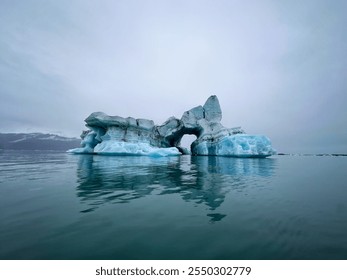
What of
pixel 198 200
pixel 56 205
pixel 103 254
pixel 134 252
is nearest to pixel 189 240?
pixel 134 252

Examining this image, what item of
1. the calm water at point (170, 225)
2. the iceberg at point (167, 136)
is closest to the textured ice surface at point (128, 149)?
the iceberg at point (167, 136)

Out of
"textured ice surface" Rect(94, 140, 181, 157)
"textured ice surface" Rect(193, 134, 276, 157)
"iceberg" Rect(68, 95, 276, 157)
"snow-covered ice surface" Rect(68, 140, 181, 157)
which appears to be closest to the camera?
"textured ice surface" Rect(193, 134, 276, 157)

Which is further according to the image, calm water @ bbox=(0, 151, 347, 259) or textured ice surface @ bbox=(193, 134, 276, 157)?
textured ice surface @ bbox=(193, 134, 276, 157)

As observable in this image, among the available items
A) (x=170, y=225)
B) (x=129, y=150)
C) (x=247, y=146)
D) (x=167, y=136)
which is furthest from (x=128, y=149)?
(x=170, y=225)

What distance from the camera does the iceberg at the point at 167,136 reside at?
30031mm

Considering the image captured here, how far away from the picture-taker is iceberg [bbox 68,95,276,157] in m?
30.0

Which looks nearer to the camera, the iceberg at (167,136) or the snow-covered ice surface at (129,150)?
the iceberg at (167,136)

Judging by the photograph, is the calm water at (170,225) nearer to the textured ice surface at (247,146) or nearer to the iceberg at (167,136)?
the iceberg at (167,136)

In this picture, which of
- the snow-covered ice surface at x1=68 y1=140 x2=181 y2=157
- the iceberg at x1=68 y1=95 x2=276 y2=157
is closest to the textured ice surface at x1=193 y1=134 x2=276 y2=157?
the iceberg at x1=68 y1=95 x2=276 y2=157

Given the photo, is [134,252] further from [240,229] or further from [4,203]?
[4,203]

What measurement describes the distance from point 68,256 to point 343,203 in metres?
7.51

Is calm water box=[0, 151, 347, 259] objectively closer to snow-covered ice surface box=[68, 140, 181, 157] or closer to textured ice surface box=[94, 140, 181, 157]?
snow-covered ice surface box=[68, 140, 181, 157]

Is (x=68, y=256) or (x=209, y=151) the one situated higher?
(x=209, y=151)

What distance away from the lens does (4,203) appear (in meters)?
4.74
